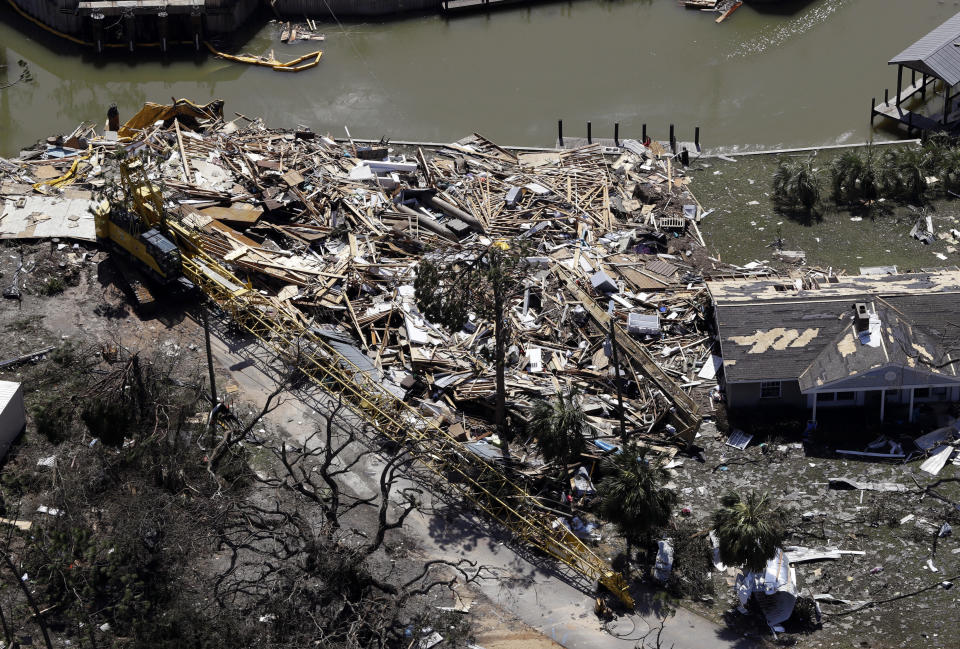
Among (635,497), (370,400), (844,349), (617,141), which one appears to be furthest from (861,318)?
(617,141)

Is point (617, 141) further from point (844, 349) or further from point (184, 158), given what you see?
point (844, 349)

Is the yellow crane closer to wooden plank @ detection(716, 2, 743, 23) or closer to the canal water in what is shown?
the canal water

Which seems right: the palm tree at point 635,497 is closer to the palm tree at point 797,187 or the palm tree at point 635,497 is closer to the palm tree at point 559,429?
the palm tree at point 559,429

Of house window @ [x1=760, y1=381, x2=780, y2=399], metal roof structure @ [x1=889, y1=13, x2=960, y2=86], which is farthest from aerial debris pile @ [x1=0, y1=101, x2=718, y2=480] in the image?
metal roof structure @ [x1=889, y1=13, x2=960, y2=86]

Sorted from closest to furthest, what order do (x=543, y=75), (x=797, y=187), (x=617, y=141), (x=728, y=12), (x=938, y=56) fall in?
(x=797, y=187), (x=938, y=56), (x=617, y=141), (x=543, y=75), (x=728, y=12)

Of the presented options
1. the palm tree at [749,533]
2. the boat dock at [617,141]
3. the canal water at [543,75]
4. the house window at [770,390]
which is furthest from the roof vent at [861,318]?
the canal water at [543,75]

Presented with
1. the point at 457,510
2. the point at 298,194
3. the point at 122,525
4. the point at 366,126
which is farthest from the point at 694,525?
the point at 366,126

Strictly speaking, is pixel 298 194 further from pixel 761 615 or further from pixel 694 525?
pixel 761 615
